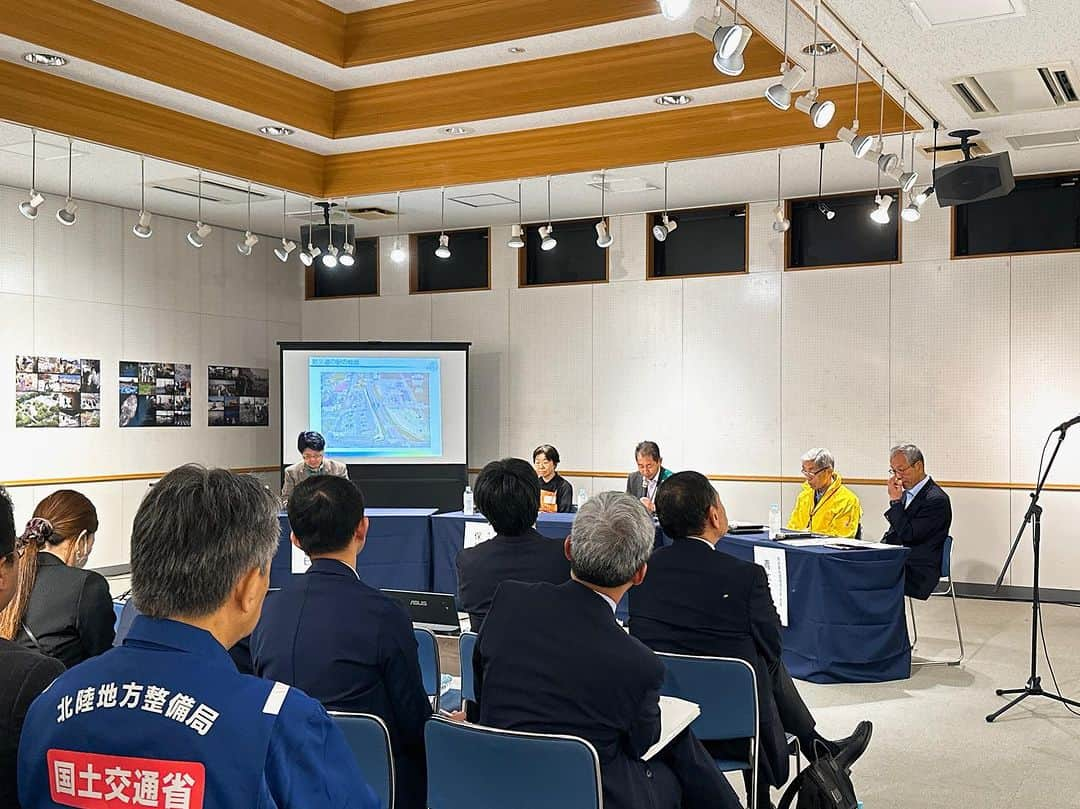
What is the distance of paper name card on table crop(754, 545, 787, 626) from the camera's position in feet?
19.7

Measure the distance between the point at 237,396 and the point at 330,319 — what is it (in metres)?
1.33

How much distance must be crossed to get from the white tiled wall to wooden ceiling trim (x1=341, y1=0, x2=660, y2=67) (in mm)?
3712

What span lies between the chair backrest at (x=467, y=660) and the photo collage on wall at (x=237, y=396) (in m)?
7.52

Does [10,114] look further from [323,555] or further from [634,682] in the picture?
[634,682]

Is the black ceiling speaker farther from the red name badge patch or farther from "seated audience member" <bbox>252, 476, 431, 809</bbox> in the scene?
the red name badge patch

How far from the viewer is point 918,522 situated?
20.6 ft

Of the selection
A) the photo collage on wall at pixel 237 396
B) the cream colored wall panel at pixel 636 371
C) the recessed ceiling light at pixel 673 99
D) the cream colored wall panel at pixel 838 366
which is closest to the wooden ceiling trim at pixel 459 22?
the recessed ceiling light at pixel 673 99

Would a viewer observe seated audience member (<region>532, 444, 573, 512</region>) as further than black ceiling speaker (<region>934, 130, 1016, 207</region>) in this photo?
Yes

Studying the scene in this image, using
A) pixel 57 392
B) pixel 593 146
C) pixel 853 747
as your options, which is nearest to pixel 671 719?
pixel 853 747

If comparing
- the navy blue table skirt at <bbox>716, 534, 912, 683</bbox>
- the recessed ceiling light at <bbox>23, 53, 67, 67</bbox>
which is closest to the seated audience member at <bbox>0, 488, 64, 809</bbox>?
the navy blue table skirt at <bbox>716, 534, 912, 683</bbox>

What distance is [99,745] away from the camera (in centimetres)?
133

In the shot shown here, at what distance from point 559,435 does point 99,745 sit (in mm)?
9052

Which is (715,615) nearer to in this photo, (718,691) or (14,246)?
(718,691)

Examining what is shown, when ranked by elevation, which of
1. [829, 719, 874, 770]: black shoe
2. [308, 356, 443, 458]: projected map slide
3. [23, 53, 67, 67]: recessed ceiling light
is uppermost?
[23, 53, 67, 67]: recessed ceiling light
